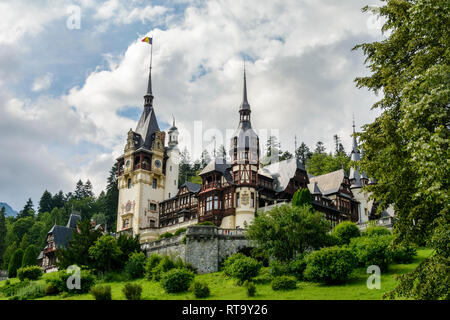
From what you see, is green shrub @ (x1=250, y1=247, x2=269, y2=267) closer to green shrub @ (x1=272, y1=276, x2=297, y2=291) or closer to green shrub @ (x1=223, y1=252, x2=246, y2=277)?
green shrub @ (x1=223, y1=252, x2=246, y2=277)

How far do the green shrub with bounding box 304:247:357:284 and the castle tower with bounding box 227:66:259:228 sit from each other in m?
20.9

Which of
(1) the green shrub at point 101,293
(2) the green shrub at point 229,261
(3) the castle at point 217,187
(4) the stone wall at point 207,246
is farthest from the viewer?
(3) the castle at point 217,187

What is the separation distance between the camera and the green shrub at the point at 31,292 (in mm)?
40375

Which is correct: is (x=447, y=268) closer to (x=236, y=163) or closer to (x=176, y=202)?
(x=236, y=163)

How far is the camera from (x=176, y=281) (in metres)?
35.9

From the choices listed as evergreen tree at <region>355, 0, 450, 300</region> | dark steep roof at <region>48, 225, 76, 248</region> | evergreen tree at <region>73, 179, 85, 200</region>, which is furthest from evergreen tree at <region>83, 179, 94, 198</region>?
evergreen tree at <region>355, 0, 450, 300</region>

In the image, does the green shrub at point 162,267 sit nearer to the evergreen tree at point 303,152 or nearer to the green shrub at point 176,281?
the green shrub at point 176,281

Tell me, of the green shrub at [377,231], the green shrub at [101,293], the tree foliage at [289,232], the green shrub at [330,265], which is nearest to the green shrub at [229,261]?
the tree foliage at [289,232]

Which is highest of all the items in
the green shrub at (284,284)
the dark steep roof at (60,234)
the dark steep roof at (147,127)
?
the dark steep roof at (147,127)

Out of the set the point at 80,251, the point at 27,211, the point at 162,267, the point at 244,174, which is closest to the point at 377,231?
the point at 162,267

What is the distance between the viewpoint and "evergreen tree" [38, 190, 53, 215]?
112875 mm

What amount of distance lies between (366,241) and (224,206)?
23569mm
